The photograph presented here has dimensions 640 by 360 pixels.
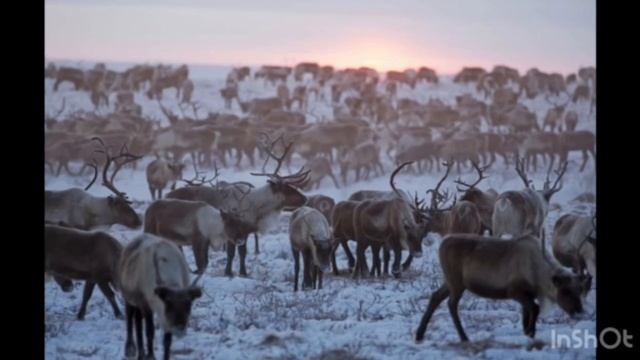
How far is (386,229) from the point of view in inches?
287

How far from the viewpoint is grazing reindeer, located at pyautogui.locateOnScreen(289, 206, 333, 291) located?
6.81 metres

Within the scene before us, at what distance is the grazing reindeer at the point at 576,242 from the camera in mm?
6473

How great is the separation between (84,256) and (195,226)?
1.43m

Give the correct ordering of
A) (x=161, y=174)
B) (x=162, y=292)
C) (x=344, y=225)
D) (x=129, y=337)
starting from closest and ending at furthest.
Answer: (x=162, y=292), (x=129, y=337), (x=344, y=225), (x=161, y=174)

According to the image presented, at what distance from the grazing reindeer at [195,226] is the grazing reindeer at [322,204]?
89cm

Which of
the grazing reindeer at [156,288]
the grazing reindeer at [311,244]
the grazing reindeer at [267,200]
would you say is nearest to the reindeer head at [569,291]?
the grazing reindeer at [311,244]

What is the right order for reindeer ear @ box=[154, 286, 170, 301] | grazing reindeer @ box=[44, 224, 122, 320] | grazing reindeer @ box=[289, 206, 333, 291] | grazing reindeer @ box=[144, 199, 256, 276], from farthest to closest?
grazing reindeer @ box=[144, 199, 256, 276] < grazing reindeer @ box=[289, 206, 333, 291] < grazing reindeer @ box=[44, 224, 122, 320] < reindeer ear @ box=[154, 286, 170, 301]

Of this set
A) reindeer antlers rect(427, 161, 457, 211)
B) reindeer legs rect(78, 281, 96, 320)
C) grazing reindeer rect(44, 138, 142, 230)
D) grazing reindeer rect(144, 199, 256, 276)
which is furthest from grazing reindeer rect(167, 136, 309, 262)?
reindeer legs rect(78, 281, 96, 320)

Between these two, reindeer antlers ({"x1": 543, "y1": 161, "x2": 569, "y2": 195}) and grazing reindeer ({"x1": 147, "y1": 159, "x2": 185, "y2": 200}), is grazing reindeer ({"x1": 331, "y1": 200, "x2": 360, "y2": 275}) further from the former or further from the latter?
grazing reindeer ({"x1": 147, "y1": 159, "x2": 185, "y2": 200})

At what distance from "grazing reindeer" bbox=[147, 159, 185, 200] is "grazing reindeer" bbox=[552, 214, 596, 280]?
10.9ft

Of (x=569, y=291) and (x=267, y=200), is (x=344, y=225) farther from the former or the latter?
(x=569, y=291)

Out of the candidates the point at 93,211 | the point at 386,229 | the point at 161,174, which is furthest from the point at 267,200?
the point at 161,174

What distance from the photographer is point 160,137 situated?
9.69m

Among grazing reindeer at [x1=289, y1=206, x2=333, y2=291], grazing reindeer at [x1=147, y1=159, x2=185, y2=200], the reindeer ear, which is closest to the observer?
the reindeer ear
